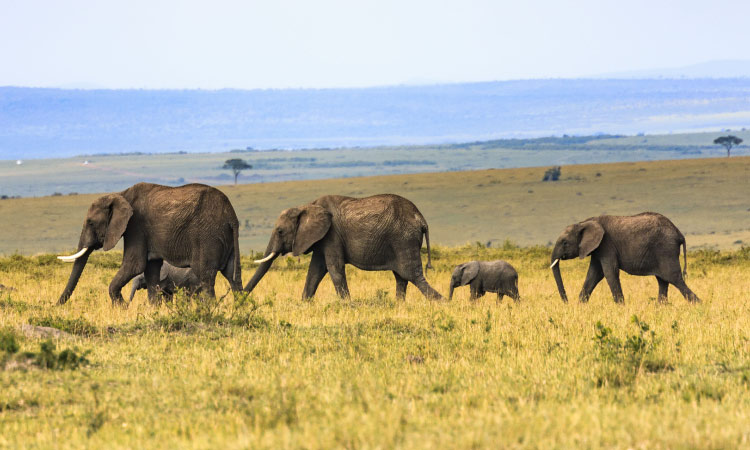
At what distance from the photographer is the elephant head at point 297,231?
18.2 meters

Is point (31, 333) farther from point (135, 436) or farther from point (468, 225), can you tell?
point (468, 225)

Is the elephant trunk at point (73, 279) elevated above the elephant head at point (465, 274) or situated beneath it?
elevated above

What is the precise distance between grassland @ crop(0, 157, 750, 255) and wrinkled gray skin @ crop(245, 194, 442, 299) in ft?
152

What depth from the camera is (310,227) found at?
1820 cm

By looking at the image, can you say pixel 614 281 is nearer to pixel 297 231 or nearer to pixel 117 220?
pixel 297 231

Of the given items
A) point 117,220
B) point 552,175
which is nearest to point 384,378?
point 117,220

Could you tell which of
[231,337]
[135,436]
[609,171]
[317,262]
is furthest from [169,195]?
[609,171]

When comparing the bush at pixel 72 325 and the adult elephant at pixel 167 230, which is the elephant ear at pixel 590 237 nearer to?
the adult elephant at pixel 167 230

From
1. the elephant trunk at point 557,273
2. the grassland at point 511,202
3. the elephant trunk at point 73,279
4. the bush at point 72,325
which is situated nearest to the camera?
the bush at point 72,325

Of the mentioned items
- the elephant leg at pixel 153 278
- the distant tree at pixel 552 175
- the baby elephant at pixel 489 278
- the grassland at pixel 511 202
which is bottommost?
the grassland at pixel 511 202

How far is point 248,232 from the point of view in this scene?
3164 inches

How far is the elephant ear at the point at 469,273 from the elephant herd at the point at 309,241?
0.57 metres

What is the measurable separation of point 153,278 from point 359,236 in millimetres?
3761

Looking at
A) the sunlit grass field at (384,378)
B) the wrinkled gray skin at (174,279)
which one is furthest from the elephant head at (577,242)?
the wrinkled gray skin at (174,279)
